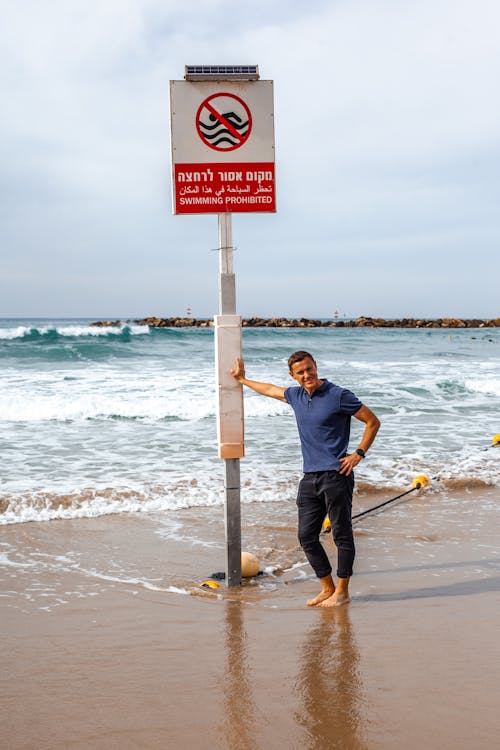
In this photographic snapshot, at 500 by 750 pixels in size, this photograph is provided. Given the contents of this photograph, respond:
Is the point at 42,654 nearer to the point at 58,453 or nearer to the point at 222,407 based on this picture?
the point at 222,407

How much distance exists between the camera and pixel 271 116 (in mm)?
4586

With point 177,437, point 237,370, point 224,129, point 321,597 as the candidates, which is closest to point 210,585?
point 321,597

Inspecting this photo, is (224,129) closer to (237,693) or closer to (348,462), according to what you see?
(348,462)

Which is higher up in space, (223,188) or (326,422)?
(223,188)

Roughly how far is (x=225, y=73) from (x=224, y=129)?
37 centimetres

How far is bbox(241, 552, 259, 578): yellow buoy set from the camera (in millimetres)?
5156

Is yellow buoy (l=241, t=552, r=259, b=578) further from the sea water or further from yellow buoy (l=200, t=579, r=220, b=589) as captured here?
the sea water

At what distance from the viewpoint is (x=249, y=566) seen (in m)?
5.17

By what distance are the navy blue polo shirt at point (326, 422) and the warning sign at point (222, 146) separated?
1.29m

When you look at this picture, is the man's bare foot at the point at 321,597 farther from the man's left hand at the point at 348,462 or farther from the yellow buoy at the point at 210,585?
the man's left hand at the point at 348,462

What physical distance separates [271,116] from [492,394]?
1507 centimetres

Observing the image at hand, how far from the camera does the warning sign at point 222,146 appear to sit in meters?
4.54

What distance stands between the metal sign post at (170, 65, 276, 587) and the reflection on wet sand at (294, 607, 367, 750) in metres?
1.34

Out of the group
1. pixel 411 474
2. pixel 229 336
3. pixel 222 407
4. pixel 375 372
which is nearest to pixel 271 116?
pixel 229 336
